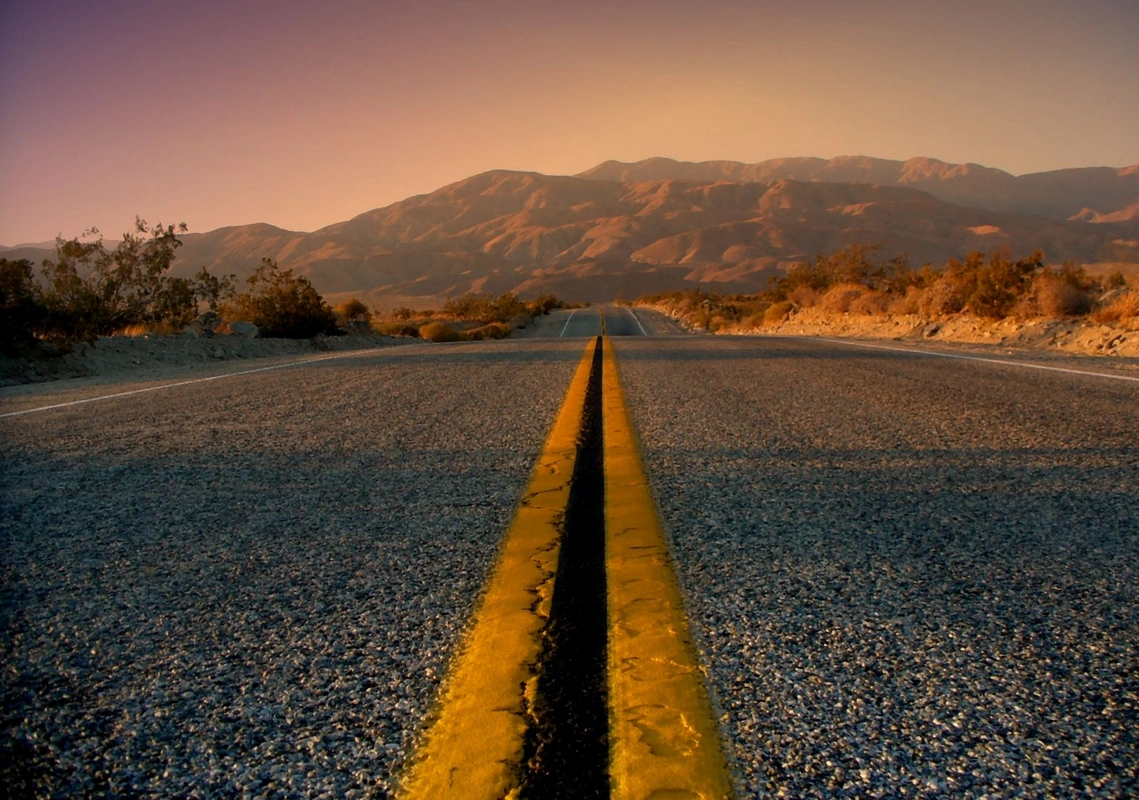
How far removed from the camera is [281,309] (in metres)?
19.7

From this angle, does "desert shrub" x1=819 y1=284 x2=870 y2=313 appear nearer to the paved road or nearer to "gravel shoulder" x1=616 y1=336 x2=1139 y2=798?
the paved road

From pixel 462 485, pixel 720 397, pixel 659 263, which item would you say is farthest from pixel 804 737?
pixel 659 263

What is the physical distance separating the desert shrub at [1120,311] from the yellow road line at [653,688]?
1254cm

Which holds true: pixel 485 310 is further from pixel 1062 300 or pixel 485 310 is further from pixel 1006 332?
pixel 1062 300

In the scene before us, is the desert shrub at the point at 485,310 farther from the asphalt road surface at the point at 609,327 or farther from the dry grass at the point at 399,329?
the dry grass at the point at 399,329

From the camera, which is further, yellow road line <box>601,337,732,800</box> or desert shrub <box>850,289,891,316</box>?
desert shrub <box>850,289,891,316</box>

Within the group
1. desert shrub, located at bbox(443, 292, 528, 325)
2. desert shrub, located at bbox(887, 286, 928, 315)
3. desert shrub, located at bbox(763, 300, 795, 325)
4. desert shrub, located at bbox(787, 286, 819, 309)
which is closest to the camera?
desert shrub, located at bbox(887, 286, 928, 315)

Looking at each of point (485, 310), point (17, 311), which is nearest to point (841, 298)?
point (17, 311)

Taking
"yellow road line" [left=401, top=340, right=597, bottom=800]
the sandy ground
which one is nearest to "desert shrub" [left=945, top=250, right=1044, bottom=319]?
the sandy ground

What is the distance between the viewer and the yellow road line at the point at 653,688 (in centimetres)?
111

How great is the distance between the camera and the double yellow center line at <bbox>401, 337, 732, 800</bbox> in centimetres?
112

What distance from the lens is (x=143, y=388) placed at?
7227 millimetres

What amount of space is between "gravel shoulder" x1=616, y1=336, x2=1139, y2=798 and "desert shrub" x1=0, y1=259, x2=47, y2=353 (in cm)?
1157

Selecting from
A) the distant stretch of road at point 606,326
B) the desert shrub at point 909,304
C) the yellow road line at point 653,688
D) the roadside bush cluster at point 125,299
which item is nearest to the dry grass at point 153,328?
the roadside bush cluster at point 125,299
